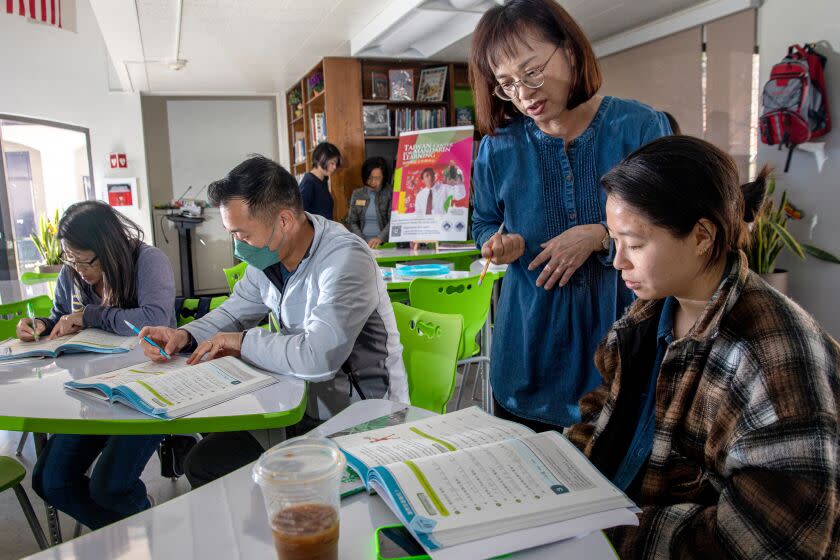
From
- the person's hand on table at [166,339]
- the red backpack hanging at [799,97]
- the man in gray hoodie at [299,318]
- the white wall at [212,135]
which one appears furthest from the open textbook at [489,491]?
the white wall at [212,135]

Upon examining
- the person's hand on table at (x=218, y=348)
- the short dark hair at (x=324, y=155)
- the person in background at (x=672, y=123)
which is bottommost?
the person's hand on table at (x=218, y=348)

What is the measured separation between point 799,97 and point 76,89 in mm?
6379

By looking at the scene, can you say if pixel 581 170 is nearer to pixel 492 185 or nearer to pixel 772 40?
pixel 492 185

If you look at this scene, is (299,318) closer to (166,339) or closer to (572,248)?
(166,339)

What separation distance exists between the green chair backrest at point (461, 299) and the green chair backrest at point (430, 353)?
0.76m

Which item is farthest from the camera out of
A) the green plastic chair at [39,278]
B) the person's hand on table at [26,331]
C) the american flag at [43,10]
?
the green plastic chair at [39,278]

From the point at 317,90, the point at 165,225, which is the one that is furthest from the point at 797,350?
the point at 165,225

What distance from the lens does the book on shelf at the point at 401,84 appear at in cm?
650

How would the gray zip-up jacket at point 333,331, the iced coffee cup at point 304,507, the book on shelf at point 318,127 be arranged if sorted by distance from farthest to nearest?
the book on shelf at point 318,127
the gray zip-up jacket at point 333,331
the iced coffee cup at point 304,507

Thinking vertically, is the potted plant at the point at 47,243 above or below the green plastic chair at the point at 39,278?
above

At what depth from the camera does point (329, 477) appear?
2.11 ft

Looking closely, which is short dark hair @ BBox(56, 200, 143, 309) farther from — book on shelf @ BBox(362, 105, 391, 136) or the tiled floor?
book on shelf @ BBox(362, 105, 391, 136)

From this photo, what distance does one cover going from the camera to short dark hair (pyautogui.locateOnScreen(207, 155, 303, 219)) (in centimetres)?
172

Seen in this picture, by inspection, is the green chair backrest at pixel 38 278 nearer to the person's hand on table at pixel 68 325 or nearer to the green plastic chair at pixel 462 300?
the person's hand on table at pixel 68 325
